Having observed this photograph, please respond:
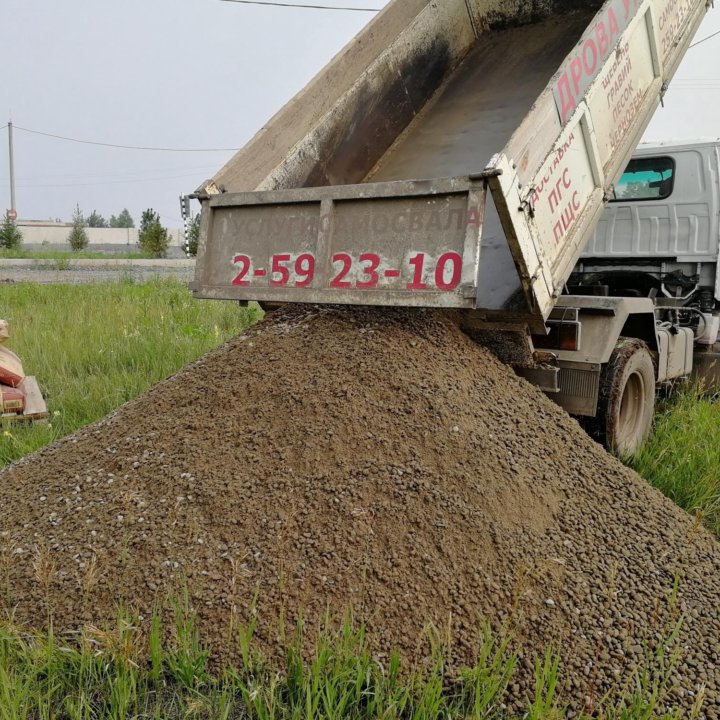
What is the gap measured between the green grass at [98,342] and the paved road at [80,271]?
14.3ft

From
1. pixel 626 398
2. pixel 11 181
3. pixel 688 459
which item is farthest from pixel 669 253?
pixel 11 181

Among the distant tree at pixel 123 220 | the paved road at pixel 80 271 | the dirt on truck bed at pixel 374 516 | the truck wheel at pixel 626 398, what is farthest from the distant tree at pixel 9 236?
the distant tree at pixel 123 220

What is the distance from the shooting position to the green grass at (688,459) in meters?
3.84

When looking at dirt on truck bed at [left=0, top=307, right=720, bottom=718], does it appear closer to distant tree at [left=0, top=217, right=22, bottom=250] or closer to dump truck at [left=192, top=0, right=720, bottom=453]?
dump truck at [left=192, top=0, right=720, bottom=453]

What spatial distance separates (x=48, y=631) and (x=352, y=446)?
129 centimetres

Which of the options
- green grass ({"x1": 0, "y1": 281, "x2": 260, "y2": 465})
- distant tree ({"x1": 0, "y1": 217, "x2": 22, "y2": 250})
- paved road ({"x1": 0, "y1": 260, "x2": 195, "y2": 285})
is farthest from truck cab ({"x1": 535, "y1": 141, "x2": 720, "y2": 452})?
distant tree ({"x1": 0, "y1": 217, "x2": 22, "y2": 250})

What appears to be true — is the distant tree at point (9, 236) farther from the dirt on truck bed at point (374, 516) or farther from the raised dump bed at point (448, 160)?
the dirt on truck bed at point (374, 516)

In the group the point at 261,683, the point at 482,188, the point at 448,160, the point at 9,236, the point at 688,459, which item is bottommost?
the point at 261,683

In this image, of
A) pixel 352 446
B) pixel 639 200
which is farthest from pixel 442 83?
pixel 352 446

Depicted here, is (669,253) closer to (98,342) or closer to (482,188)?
(482,188)

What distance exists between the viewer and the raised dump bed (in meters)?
3.33

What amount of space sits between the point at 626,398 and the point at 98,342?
5.03 meters

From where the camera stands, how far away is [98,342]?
7.13 m

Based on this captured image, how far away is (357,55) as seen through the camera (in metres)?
4.92
